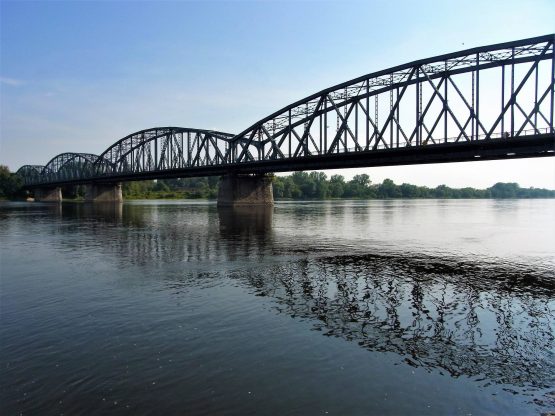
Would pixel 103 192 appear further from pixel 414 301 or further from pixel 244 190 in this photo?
pixel 414 301

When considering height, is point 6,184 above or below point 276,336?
above

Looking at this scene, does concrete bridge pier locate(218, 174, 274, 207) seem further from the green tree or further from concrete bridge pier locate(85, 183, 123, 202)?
the green tree

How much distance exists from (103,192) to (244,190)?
238ft

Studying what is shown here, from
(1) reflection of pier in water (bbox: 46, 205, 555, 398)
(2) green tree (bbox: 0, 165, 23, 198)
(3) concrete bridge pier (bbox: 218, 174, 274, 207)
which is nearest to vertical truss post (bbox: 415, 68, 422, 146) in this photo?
(1) reflection of pier in water (bbox: 46, 205, 555, 398)

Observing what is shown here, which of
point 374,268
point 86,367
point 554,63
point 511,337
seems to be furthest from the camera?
point 554,63

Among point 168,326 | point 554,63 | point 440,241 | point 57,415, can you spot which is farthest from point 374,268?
point 554,63

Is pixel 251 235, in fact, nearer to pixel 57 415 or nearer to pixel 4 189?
pixel 57 415

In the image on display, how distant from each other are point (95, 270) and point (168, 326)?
36.9ft

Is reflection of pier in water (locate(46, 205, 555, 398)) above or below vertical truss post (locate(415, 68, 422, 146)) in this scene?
below

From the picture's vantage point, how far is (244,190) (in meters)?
110

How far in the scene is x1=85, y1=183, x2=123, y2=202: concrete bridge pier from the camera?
6230 inches

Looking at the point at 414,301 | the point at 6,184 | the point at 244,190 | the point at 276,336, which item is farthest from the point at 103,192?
the point at 276,336

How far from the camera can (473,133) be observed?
54.6 m

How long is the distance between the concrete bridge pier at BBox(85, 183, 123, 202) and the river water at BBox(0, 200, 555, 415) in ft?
460
